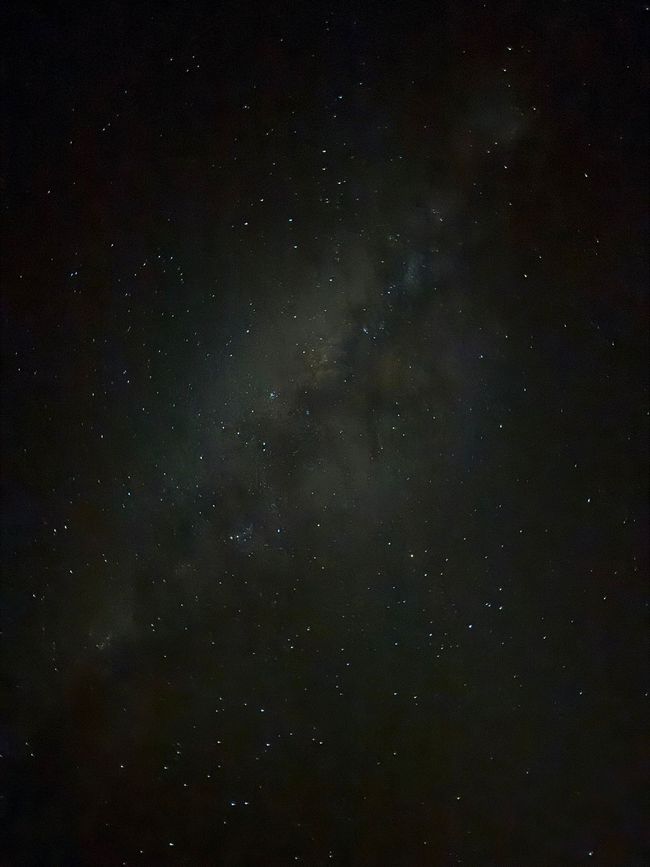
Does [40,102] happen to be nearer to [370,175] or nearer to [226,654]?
[370,175]

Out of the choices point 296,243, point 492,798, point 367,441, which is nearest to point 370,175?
point 296,243

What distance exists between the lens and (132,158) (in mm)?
672

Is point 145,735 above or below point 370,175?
below

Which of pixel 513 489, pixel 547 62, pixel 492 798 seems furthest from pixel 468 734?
pixel 547 62

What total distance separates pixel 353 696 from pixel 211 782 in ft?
0.43

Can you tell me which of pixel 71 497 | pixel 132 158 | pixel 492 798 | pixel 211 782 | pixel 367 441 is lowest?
pixel 492 798

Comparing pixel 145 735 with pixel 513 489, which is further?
pixel 145 735

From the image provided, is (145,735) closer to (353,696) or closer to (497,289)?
(353,696)

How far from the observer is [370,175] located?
59cm

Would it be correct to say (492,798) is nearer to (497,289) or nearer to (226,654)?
(226,654)

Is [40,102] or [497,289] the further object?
[40,102]

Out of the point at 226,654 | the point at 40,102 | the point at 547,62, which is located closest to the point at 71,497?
the point at 226,654

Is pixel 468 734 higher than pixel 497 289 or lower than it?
lower

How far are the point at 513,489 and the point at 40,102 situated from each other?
0.49m
